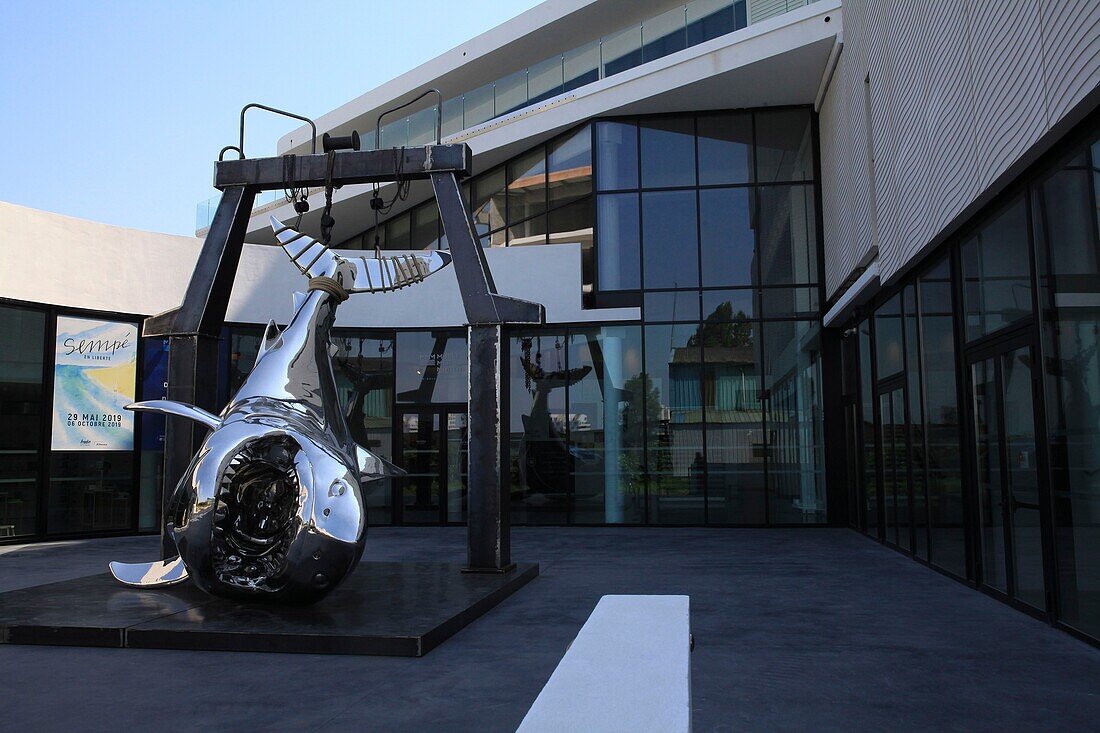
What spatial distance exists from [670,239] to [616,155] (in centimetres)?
194

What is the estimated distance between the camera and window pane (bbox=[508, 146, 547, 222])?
17.4m

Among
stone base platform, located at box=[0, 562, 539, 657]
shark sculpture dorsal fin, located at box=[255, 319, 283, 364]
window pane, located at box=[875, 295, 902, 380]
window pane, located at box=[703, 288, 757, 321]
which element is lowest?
stone base platform, located at box=[0, 562, 539, 657]

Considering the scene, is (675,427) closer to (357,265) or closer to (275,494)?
(357,265)

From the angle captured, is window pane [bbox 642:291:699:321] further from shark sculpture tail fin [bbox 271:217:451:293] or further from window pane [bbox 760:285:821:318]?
shark sculpture tail fin [bbox 271:217:451:293]

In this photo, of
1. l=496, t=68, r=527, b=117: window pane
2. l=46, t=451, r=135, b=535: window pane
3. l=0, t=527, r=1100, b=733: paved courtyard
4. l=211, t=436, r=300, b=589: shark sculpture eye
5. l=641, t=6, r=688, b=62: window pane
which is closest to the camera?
l=0, t=527, r=1100, b=733: paved courtyard

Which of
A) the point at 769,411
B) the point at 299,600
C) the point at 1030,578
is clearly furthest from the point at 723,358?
the point at 299,600

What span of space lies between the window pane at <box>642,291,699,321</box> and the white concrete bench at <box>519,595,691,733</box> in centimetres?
1366

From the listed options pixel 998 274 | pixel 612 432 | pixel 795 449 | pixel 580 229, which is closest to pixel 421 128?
pixel 580 229

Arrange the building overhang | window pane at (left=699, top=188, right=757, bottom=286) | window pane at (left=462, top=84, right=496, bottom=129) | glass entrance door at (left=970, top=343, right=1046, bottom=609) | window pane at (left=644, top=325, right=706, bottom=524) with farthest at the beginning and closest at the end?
window pane at (left=462, top=84, right=496, bottom=129) < window pane at (left=699, top=188, right=757, bottom=286) < window pane at (left=644, top=325, right=706, bottom=524) < the building overhang < glass entrance door at (left=970, top=343, right=1046, bottom=609)

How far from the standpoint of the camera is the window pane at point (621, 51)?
1667 cm

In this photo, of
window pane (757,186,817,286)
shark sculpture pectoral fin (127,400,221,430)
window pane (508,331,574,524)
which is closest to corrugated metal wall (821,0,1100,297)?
window pane (757,186,817,286)

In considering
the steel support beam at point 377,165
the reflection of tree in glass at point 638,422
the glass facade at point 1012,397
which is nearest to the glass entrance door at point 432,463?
the reflection of tree in glass at point 638,422

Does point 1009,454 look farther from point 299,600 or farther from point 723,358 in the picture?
point 723,358

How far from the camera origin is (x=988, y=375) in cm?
831
